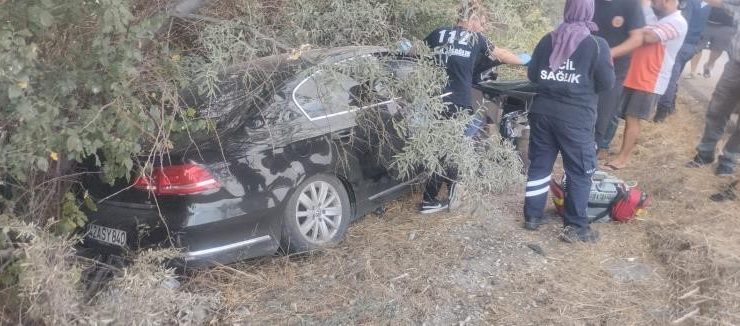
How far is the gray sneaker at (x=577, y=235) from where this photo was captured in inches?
187

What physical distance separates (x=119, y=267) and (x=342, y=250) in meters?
1.50

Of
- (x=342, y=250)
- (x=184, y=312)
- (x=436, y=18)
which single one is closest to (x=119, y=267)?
(x=184, y=312)

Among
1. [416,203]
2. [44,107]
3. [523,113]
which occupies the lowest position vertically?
[416,203]

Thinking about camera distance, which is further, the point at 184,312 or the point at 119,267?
the point at 119,267

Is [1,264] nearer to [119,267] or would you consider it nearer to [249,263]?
[119,267]

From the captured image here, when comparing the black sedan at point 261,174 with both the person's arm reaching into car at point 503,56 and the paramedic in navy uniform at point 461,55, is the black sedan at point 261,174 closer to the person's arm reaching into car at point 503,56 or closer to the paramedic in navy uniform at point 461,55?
the paramedic in navy uniform at point 461,55

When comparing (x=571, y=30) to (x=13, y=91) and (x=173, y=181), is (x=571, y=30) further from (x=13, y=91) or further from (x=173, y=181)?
(x=13, y=91)

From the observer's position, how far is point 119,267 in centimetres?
389

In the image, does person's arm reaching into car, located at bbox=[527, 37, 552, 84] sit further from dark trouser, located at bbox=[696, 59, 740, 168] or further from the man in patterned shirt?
dark trouser, located at bbox=[696, 59, 740, 168]

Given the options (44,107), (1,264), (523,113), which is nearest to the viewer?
(44,107)

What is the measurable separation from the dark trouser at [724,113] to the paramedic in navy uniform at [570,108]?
2093 mm

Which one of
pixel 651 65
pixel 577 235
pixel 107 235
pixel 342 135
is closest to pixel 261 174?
pixel 342 135

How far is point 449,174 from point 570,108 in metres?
0.99

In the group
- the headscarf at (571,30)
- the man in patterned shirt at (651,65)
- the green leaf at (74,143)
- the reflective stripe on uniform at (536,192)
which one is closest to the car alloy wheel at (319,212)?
the reflective stripe on uniform at (536,192)
